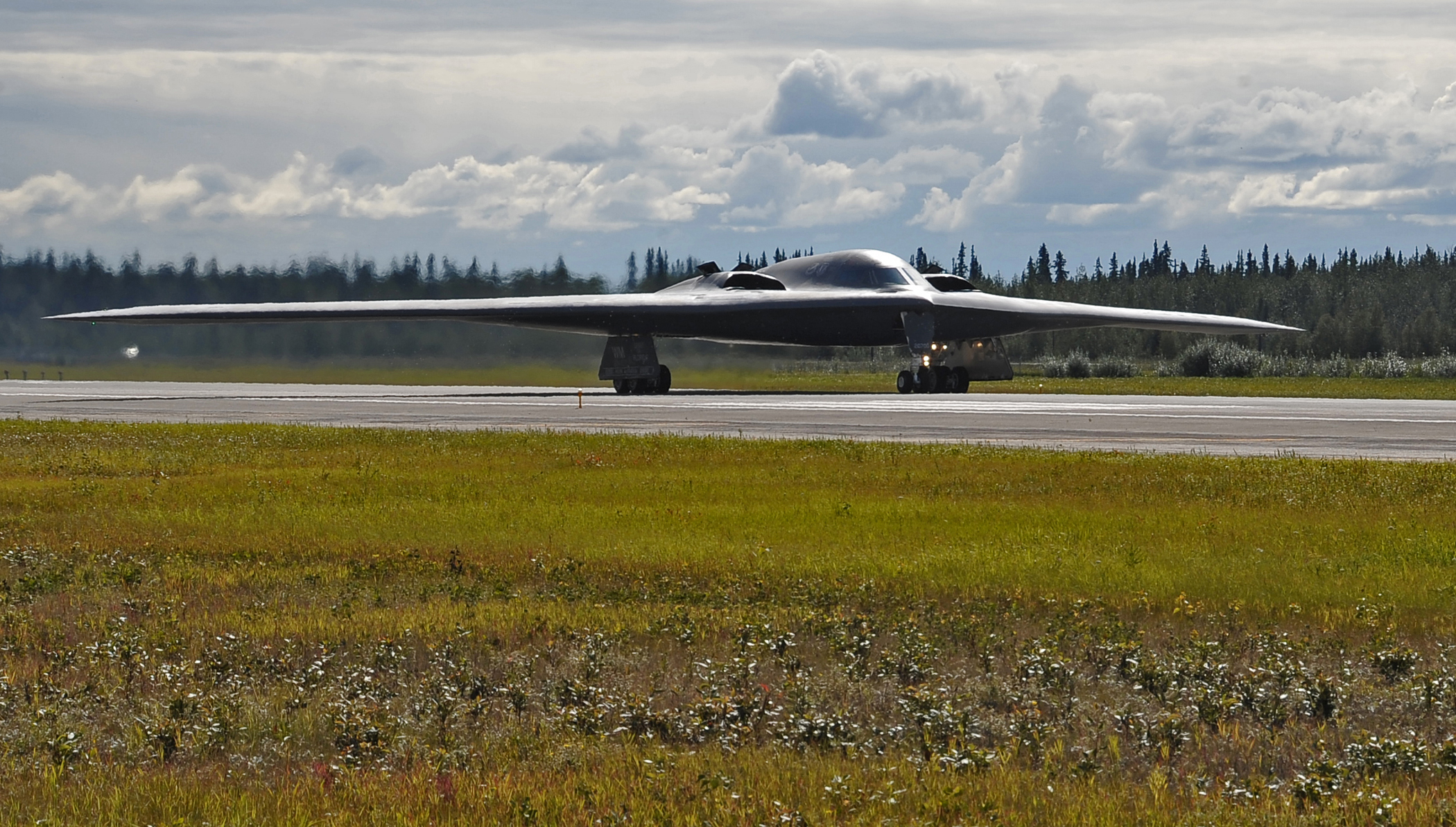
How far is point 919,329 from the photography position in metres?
52.1

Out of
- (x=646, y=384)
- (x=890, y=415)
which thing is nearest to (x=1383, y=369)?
(x=646, y=384)

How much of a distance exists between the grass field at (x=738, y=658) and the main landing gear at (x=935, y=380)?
34979 millimetres

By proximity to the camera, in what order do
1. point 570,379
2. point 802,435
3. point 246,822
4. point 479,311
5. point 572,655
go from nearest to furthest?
point 246,822
point 572,655
point 802,435
point 479,311
point 570,379

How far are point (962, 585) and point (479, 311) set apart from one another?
43258 mm

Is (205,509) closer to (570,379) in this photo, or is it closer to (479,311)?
(479,311)

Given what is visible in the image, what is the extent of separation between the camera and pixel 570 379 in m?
61.2

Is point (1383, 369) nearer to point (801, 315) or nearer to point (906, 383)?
point (906, 383)

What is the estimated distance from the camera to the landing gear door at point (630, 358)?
184 feet

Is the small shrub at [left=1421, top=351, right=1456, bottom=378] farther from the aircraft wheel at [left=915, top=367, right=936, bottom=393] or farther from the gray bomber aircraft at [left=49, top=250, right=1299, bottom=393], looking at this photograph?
the aircraft wheel at [left=915, top=367, right=936, bottom=393]

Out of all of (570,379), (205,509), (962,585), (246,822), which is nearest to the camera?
(246,822)

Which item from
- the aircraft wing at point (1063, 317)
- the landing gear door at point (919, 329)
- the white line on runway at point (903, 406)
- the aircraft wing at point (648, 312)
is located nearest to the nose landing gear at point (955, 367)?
the landing gear door at point (919, 329)

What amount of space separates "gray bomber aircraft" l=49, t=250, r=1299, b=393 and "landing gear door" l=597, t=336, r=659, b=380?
0.13 ft

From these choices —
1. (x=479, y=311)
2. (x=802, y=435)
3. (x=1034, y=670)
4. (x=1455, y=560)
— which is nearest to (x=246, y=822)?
(x=1034, y=670)

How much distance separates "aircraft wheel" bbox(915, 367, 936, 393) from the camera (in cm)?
5353
